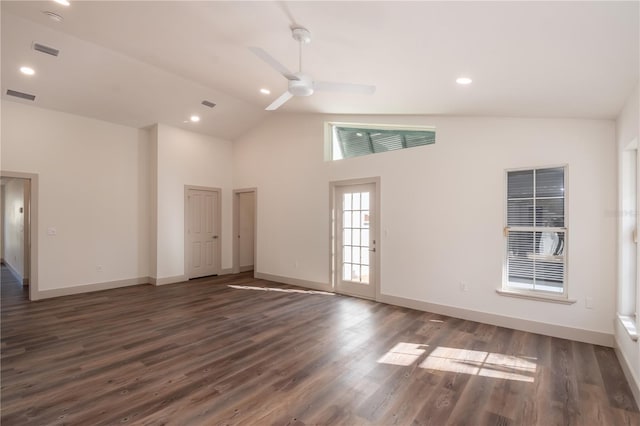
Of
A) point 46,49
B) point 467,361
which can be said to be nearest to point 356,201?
point 467,361

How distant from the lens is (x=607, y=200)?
10.9 ft

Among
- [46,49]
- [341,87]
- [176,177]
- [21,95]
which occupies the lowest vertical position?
[176,177]

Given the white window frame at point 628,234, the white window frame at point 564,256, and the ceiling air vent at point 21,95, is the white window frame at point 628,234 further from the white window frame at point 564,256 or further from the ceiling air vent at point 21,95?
the ceiling air vent at point 21,95

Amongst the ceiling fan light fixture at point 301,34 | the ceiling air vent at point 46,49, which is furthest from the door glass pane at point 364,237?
the ceiling air vent at point 46,49

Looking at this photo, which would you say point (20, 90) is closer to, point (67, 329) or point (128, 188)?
point (128, 188)

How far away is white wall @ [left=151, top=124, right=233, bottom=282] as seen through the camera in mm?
6383

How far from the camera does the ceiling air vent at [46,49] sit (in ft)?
12.7

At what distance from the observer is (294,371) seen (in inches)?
110

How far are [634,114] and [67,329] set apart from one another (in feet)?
21.2

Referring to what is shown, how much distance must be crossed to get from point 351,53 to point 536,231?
3.10 metres

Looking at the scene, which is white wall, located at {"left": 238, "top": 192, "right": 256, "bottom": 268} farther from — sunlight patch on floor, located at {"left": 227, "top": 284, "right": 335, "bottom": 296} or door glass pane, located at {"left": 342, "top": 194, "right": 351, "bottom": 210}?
door glass pane, located at {"left": 342, "top": 194, "right": 351, "bottom": 210}

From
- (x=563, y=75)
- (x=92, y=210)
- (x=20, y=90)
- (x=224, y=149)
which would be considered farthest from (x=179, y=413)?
(x=224, y=149)

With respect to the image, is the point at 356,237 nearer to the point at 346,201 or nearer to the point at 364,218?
the point at 364,218

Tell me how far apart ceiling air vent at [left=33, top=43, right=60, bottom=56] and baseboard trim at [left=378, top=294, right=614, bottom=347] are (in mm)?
5932
